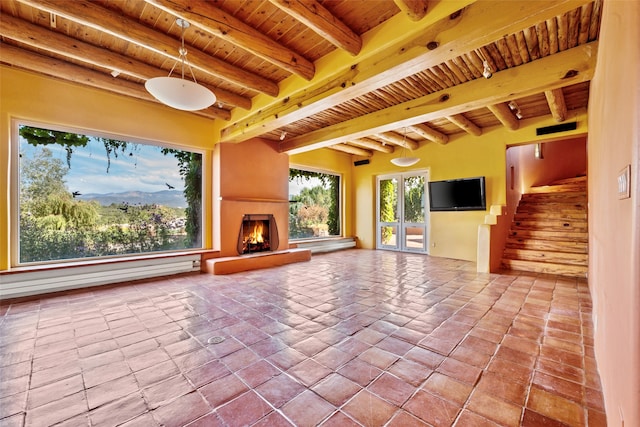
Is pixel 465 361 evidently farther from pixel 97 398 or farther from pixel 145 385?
pixel 97 398

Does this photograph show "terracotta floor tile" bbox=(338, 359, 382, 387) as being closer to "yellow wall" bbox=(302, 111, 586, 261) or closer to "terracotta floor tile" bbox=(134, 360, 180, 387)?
"terracotta floor tile" bbox=(134, 360, 180, 387)

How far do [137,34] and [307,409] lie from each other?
3702mm

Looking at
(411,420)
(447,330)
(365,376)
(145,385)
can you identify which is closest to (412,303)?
(447,330)

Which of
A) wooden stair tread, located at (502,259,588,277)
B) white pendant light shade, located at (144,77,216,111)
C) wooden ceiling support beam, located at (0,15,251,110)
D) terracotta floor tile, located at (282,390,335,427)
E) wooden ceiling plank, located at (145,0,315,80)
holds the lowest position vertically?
terracotta floor tile, located at (282,390,335,427)

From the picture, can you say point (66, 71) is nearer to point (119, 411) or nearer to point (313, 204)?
point (119, 411)

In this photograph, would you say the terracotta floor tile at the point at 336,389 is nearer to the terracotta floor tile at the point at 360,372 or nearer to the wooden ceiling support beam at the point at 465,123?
the terracotta floor tile at the point at 360,372

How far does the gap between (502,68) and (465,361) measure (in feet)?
11.3

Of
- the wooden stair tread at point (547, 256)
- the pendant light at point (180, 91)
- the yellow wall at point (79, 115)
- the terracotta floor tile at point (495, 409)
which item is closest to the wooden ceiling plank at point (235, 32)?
the pendant light at point (180, 91)

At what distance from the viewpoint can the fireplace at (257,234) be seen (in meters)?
5.84

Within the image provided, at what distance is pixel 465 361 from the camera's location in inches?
81.4

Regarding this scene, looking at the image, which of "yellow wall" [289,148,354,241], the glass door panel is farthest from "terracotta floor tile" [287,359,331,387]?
the glass door panel

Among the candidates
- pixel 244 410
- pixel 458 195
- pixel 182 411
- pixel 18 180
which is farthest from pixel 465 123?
pixel 18 180

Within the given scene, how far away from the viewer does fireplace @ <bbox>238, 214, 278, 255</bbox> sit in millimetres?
5836

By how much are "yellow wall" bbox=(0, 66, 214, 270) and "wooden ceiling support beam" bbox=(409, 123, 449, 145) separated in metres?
4.39
